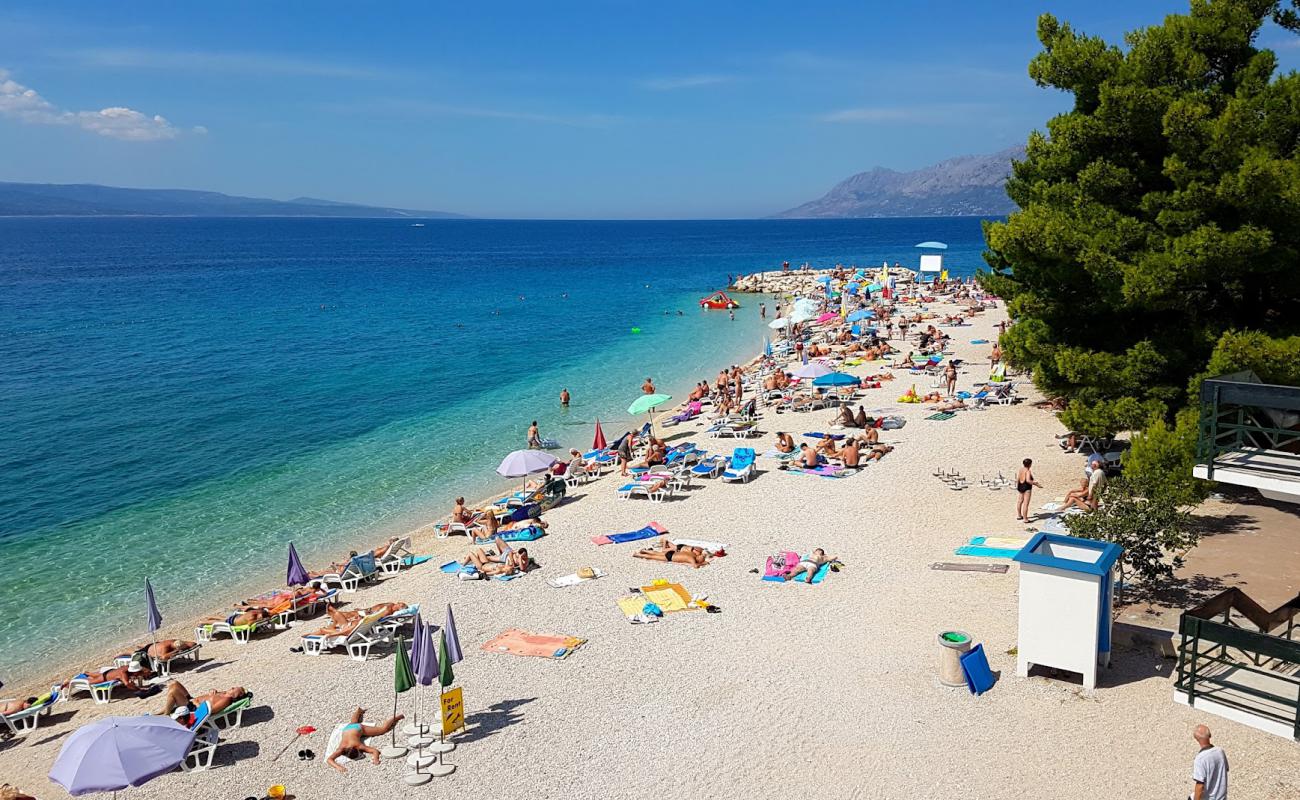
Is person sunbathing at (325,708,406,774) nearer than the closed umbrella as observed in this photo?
Yes

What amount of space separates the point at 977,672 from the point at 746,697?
2471mm

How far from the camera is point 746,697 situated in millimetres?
9328

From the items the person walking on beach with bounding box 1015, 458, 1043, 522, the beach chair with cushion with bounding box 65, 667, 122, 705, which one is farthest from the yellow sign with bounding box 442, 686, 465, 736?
the person walking on beach with bounding box 1015, 458, 1043, 522

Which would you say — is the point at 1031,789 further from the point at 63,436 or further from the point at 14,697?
the point at 63,436

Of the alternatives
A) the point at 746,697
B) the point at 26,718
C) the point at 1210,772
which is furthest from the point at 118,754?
the point at 1210,772

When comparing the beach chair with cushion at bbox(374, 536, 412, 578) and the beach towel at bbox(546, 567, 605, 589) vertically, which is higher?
the beach towel at bbox(546, 567, 605, 589)

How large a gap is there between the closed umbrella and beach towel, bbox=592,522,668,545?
2.61m

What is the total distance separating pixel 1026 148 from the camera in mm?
14805

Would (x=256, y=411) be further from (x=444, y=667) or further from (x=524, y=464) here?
(x=444, y=667)

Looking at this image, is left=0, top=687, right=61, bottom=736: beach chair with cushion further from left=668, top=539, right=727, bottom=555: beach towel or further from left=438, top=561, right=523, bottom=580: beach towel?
left=668, top=539, right=727, bottom=555: beach towel

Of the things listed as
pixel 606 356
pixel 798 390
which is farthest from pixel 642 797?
pixel 606 356

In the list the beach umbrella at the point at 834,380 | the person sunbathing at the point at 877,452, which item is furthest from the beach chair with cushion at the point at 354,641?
the beach umbrella at the point at 834,380

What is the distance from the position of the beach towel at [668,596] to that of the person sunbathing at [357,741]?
4.16 metres

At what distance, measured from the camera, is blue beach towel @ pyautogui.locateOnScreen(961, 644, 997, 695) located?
8914mm
